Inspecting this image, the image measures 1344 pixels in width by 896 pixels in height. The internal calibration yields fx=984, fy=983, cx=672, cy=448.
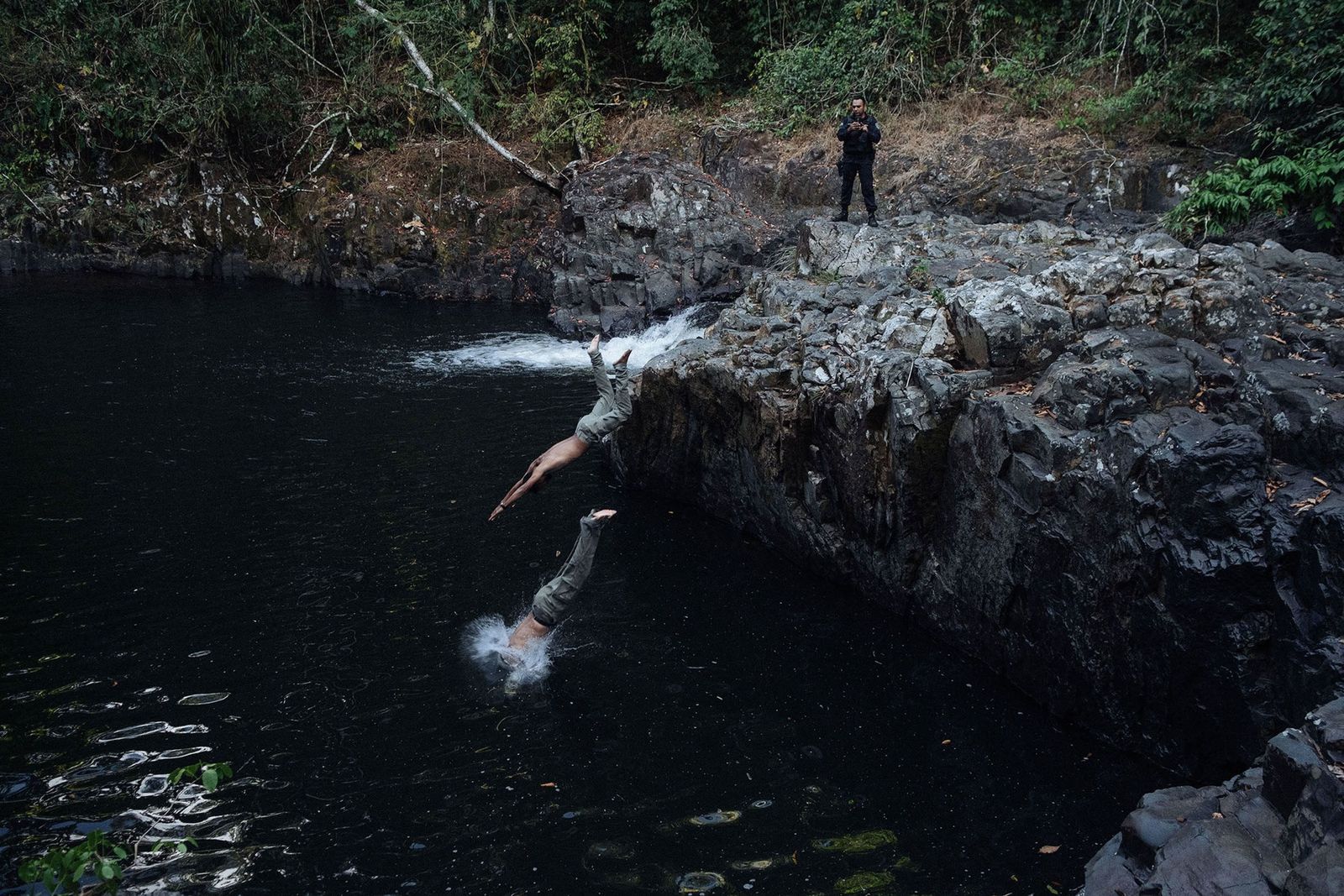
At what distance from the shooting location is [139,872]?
593 cm

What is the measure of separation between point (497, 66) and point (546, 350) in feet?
44.8

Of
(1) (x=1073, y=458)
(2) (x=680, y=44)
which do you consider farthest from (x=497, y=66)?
(1) (x=1073, y=458)

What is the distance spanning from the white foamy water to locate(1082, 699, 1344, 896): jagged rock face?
42.8 feet

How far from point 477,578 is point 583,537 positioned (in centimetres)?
216

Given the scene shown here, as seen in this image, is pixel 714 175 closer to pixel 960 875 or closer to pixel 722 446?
pixel 722 446

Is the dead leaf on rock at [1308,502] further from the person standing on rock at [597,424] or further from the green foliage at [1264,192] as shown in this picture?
the green foliage at [1264,192]

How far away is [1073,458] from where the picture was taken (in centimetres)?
782

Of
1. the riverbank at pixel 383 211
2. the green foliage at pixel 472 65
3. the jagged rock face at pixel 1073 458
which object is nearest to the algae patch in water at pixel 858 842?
the jagged rock face at pixel 1073 458

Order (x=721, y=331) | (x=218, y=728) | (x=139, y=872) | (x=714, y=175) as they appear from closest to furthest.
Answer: (x=139, y=872)
(x=218, y=728)
(x=721, y=331)
(x=714, y=175)

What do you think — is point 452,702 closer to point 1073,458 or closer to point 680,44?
point 1073,458

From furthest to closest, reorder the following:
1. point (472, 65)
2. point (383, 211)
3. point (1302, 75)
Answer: point (472, 65)
point (383, 211)
point (1302, 75)

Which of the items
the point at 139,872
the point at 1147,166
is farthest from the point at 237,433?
the point at 1147,166

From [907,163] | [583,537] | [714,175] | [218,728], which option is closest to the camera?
[218,728]

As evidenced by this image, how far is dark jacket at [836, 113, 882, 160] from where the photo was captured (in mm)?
16531
